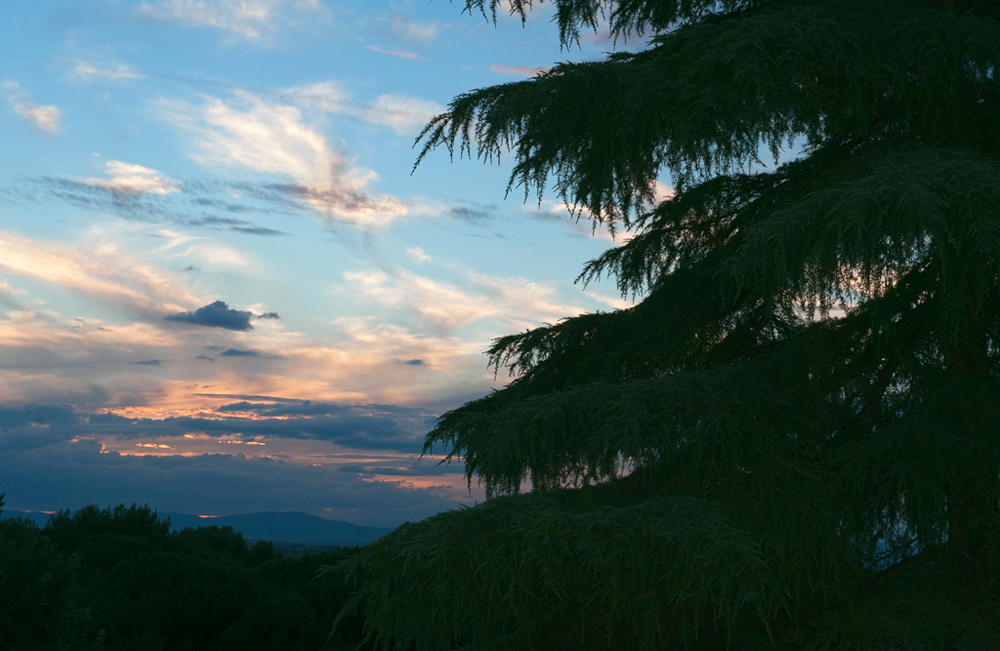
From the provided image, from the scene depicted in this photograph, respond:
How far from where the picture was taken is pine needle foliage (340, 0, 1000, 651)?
17.6ft

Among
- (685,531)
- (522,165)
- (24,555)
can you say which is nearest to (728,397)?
(685,531)

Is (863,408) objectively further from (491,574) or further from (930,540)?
(491,574)

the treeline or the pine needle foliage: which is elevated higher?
the pine needle foliage

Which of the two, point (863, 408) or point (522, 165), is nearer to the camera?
point (863, 408)

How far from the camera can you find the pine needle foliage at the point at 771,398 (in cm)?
536

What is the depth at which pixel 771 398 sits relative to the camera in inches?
248

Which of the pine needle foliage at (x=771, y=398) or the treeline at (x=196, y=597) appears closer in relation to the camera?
the pine needle foliage at (x=771, y=398)

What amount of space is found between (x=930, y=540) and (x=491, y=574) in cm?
339

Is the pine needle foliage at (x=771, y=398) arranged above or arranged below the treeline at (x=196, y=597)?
above

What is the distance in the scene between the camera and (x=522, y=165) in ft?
24.0

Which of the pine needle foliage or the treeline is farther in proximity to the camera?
the treeline

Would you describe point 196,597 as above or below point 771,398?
below

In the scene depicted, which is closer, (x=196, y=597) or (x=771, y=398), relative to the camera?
(x=771, y=398)

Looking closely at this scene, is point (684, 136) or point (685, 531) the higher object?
point (684, 136)
